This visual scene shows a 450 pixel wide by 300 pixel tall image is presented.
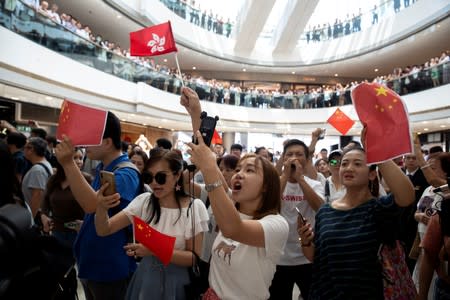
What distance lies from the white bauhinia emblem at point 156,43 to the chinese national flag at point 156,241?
260 cm

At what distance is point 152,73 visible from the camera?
45.2ft

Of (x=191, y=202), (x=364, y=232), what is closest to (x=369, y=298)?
(x=364, y=232)

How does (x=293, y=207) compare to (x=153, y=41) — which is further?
(x=153, y=41)

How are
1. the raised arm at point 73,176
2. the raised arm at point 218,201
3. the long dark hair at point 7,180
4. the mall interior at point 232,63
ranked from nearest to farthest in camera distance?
the long dark hair at point 7,180
the raised arm at point 218,201
the raised arm at point 73,176
the mall interior at point 232,63

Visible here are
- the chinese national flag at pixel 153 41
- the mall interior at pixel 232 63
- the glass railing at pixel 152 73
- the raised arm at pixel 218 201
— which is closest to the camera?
the raised arm at pixel 218 201

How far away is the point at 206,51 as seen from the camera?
18875mm

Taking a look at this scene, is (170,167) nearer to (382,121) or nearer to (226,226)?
(226,226)

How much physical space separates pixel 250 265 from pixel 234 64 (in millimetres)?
20278

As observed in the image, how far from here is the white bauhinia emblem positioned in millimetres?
3916

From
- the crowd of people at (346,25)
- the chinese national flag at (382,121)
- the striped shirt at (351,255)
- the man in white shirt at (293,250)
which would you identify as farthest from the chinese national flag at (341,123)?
the crowd of people at (346,25)

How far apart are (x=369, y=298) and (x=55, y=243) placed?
146cm

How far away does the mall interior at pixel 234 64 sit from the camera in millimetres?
9367

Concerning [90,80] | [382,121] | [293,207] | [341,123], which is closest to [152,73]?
[90,80]

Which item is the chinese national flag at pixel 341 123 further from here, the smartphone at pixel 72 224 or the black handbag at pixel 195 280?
the black handbag at pixel 195 280
